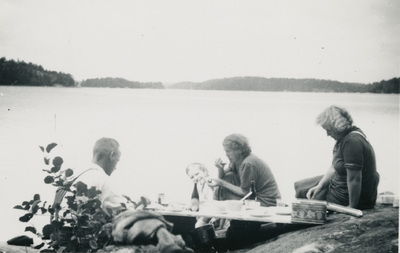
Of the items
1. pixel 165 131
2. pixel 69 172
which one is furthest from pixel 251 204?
pixel 69 172

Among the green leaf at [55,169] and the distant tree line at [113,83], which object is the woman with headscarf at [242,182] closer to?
the distant tree line at [113,83]

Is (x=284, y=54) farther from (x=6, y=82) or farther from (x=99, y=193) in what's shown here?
(x=6, y=82)

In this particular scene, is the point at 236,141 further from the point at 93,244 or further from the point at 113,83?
the point at 93,244

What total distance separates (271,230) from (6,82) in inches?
103

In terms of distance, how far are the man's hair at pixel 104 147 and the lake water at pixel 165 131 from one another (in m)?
0.06

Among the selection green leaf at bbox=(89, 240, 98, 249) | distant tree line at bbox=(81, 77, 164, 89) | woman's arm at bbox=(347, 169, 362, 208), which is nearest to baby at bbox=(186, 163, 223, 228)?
distant tree line at bbox=(81, 77, 164, 89)

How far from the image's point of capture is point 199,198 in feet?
14.0

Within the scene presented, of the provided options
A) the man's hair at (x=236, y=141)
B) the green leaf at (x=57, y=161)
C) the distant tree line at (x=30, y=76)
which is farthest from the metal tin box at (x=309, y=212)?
the distant tree line at (x=30, y=76)

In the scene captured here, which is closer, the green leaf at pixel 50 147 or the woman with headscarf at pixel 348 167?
the green leaf at pixel 50 147

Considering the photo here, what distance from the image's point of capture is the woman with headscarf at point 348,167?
13.1 ft

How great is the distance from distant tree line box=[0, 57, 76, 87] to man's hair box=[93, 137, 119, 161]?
22.2 inches

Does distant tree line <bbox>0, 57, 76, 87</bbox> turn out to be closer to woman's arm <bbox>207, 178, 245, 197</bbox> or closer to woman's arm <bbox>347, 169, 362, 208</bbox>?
woman's arm <bbox>207, 178, 245, 197</bbox>

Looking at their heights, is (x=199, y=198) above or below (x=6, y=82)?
below

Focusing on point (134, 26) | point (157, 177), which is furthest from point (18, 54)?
point (157, 177)
